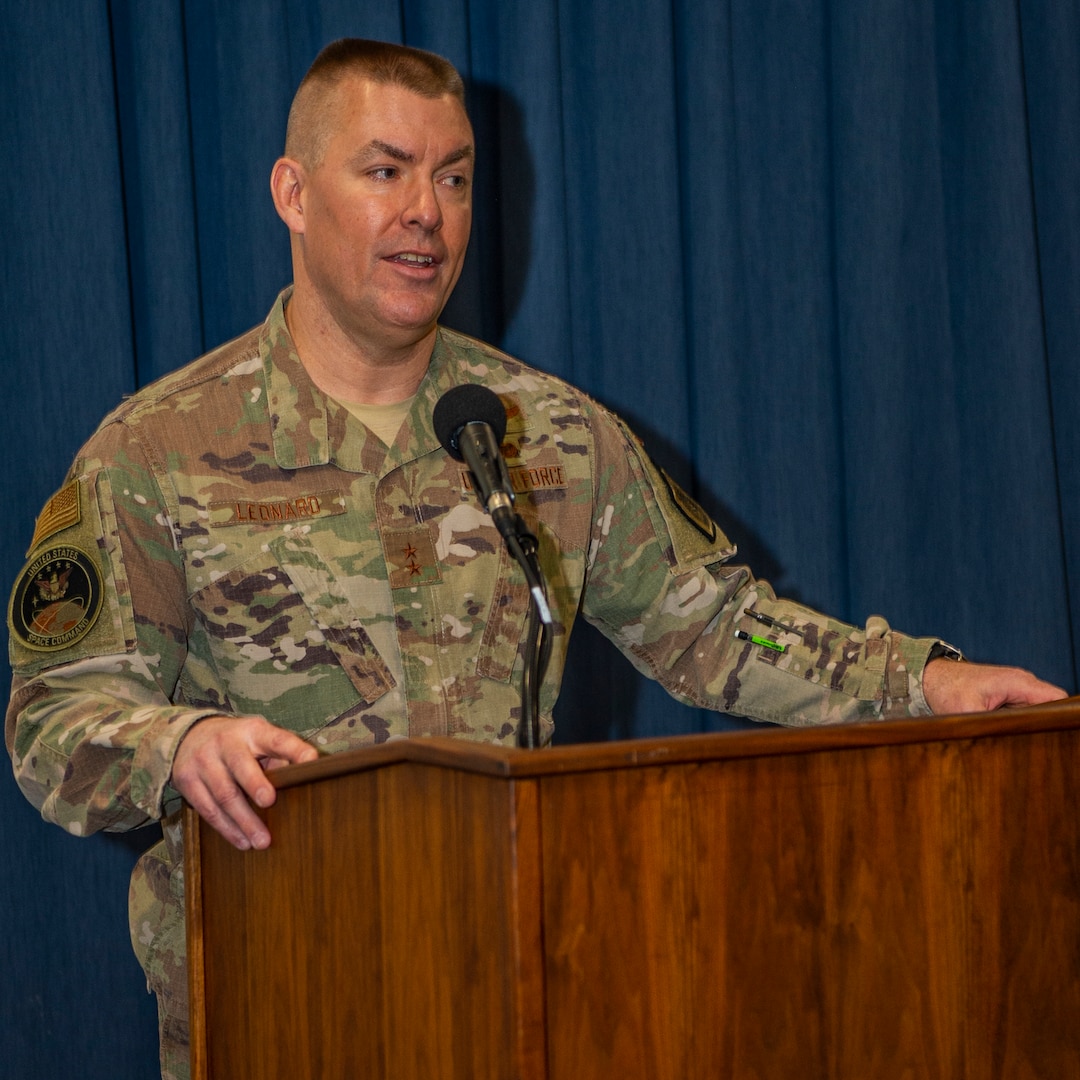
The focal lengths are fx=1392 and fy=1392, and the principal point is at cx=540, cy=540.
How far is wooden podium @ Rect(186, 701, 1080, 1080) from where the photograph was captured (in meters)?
0.87

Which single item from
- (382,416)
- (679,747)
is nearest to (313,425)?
(382,416)

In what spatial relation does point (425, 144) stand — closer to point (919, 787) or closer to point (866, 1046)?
point (919, 787)

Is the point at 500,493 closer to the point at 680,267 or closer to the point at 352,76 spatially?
the point at 352,76

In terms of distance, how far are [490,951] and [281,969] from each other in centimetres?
34

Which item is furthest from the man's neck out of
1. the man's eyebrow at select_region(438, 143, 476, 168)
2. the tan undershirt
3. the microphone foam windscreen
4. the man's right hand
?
the man's right hand

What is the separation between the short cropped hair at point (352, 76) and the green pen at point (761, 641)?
752 mm

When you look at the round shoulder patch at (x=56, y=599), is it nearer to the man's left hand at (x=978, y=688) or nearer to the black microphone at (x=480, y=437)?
the black microphone at (x=480, y=437)

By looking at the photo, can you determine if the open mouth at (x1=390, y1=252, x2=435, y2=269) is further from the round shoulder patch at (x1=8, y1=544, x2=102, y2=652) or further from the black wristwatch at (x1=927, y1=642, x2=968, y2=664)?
the black wristwatch at (x1=927, y1=642, x2=968, y2=664)

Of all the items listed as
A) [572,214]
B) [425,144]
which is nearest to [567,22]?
[572,214]

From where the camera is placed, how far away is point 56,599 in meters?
1.47

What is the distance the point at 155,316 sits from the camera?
2076 mm

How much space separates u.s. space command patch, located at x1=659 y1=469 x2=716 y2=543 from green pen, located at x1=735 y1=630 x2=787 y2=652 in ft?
0.47

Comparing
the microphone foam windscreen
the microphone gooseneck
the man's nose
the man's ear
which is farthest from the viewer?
the man's ear

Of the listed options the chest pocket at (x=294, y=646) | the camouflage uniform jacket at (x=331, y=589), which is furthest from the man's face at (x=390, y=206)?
the chest pocket at (x=294, y=646)
